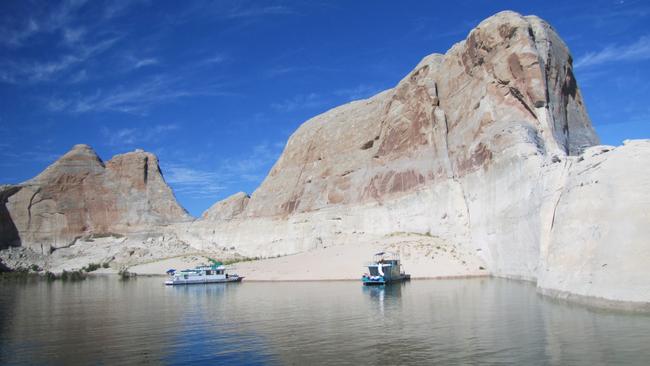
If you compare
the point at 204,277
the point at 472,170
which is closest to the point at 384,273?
the point at 472,170

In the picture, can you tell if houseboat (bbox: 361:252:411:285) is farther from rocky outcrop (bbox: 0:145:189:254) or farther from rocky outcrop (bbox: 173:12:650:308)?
rocky outcrop (bbox: 0:145:189:254)

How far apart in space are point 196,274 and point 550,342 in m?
46.2

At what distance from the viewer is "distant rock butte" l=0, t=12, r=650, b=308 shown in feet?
77.4

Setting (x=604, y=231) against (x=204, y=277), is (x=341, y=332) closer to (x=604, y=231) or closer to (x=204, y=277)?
(x=604, y=231)

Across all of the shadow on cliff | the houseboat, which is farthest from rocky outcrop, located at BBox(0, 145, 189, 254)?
the houseboat

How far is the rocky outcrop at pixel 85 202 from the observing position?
301ft

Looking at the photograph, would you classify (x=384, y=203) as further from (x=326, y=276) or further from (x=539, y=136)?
(x=539, y=136)

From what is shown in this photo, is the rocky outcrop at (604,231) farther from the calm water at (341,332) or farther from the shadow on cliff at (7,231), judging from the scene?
the shadow on cliff at (7,231)

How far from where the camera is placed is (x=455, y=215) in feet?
163

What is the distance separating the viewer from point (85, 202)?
9594 cm

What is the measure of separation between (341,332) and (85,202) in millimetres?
86402

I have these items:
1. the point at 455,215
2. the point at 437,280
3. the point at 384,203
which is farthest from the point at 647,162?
the point at 384,203

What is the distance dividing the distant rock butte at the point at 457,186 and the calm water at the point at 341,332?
3483 mm

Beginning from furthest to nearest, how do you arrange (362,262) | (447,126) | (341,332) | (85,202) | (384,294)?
(85,202) < (447,126) < (362,262) < (384,294) < (341,332)
